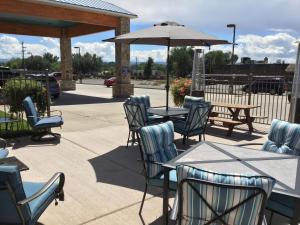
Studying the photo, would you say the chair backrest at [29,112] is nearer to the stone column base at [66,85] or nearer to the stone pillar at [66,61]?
the stone pillar at [66,61]

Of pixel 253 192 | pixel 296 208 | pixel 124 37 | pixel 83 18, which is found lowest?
pixel 296 208

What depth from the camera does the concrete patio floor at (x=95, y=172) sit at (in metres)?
3.71

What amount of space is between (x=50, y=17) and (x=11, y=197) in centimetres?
1420

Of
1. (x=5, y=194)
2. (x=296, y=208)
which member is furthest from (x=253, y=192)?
(x=5, y=194)

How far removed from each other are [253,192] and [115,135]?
19.9 ft

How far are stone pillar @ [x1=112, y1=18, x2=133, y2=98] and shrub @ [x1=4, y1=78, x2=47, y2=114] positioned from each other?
32.2ft

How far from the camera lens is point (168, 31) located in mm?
6328

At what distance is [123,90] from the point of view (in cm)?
1806

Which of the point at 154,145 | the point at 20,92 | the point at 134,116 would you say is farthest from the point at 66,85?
the point at 154,145

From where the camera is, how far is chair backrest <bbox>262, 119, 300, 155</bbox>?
12.6ft

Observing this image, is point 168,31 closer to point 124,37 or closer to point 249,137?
point 124,37

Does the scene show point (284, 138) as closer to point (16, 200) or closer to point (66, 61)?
point (16, 200)

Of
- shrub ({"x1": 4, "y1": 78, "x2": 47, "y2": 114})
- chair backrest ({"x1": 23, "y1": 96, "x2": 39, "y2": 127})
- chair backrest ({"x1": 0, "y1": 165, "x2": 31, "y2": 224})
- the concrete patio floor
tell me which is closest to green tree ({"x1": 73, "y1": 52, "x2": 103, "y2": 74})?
shrub ({"x1": 4, "y1": 78, "x2": 47, "y2": 114})

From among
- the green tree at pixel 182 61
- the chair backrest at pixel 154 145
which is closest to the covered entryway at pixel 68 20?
the chair backrest at pixel 154 145
